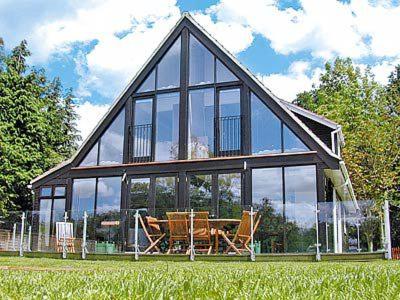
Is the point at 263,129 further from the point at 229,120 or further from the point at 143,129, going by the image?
the point at 143,129

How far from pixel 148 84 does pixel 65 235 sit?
21.7 feet

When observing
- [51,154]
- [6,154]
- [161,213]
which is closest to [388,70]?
[51,154]

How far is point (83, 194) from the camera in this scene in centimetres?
1855

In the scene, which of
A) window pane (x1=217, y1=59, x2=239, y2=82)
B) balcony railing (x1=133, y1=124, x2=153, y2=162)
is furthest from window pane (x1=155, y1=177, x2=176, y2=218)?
window pane (x1=217, y1=59, x2=239, y2=82)

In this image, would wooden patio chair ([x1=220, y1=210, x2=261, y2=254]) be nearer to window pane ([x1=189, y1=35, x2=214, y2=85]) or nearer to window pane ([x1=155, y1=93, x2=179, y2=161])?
window pane ([x1=155, y1=93, x2=179, y2=161])

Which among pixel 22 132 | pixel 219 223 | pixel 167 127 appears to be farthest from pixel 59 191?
pixel 22 132

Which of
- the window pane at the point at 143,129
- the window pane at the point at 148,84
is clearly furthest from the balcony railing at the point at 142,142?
the window pane at the point at 148,84

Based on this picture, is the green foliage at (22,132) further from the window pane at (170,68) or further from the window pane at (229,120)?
the window pane at (229,120)

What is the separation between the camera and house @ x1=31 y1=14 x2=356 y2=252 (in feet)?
A: 51.7

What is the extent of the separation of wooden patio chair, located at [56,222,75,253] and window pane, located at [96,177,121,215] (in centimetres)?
343

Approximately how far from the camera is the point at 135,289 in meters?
3.08

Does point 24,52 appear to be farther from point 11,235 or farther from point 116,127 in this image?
point 11,235

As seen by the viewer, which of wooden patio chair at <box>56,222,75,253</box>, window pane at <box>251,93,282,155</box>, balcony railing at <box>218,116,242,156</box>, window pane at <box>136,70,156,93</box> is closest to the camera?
wooden patio chair at <box>56,222,75,253</box>

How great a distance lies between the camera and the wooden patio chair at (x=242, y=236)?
498 inches
